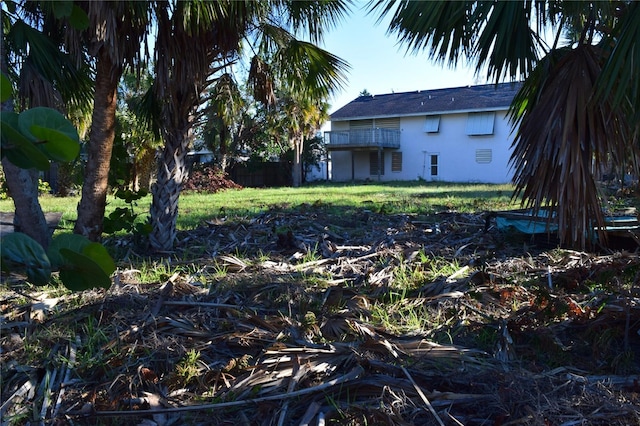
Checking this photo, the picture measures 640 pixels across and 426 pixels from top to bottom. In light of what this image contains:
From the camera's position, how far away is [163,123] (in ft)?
21.0

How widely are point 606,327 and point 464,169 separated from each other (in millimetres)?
27112

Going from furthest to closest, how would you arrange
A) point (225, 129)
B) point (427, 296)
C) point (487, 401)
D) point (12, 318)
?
point (225, 129) < point (427, 296) < point (12, 318) < point (487, 401)

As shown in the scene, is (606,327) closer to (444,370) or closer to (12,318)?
(444,370)

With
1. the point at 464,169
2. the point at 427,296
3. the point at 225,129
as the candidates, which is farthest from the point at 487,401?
the point at 464,169

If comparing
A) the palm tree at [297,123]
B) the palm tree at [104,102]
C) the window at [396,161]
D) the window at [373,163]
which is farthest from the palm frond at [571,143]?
the window at [373,163]

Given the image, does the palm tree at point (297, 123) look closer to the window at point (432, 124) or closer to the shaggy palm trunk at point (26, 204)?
the window at point (432, 124)

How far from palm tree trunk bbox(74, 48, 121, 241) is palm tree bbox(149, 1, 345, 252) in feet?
1.73

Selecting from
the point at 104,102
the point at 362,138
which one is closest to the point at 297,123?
the point at 362,138

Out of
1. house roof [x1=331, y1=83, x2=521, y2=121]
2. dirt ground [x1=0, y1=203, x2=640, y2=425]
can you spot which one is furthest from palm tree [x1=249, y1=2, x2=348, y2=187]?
house roof [x1=331, y1=83, x2=521, y2=121]

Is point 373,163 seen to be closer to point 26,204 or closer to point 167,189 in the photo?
point 167,189

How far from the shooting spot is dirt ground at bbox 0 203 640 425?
2547 mm

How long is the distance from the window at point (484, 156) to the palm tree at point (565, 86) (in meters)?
25.4

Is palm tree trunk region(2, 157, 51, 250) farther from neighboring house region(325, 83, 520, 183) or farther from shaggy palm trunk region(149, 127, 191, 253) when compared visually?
neighboring house region(325, 83, 520, 183)

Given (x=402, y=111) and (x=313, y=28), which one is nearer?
(x=313, y=28)
